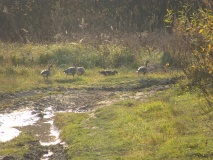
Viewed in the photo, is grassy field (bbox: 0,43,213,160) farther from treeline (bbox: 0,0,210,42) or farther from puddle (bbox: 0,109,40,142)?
treeline (bbox: 0,0,210,42)

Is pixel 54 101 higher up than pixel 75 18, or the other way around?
pixel 75 18

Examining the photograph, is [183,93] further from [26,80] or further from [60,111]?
[26,80]

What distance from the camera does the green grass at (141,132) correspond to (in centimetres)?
990

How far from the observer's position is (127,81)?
1969cm

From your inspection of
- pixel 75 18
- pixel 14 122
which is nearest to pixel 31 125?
pixel 14 122

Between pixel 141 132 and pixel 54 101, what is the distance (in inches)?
245

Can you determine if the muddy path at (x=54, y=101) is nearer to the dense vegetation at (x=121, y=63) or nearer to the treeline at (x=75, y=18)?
the dense vegetation at (x=121, y=63)

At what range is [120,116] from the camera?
44.3ft

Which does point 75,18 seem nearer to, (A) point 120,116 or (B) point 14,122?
(B) point 14,122

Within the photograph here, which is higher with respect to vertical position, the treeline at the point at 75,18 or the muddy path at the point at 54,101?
the treeline at the point at 75,18

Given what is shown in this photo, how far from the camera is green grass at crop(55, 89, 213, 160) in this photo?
9898 mm

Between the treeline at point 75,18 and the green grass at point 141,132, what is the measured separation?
1210 cm

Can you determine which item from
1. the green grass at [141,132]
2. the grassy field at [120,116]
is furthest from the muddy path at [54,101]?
the green grass at [141,132]

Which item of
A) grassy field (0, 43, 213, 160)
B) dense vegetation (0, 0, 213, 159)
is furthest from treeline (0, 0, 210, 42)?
→ grassy field (0, 43, 213, 160)
